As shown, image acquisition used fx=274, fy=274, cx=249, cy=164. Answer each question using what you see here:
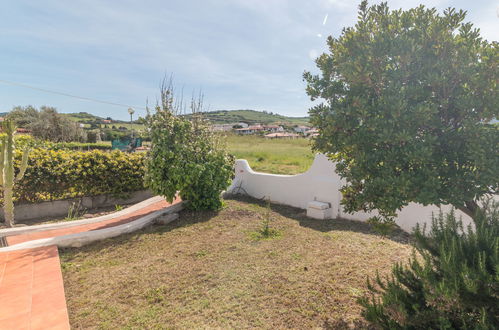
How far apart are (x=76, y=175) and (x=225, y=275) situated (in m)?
6.28

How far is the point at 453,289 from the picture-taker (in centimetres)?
198

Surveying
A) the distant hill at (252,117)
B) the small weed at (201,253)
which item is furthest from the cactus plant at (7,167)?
the distant hill at (252,117)

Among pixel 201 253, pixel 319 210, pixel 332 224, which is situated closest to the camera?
pixel 201 253

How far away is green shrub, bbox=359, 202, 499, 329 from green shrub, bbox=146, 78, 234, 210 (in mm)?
5044

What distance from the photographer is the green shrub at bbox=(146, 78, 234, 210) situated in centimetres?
673

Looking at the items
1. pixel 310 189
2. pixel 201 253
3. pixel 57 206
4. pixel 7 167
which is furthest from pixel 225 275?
pixel 57 206

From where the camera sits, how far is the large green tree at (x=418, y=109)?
2312 millimetres

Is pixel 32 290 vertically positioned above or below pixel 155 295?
below

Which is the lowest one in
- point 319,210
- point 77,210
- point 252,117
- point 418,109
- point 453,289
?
point 77,210

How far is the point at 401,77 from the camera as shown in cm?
254

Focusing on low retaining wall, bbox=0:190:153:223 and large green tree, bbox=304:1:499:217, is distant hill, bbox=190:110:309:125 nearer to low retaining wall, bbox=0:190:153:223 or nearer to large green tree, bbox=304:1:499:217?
low retaining wall, bbox=0:190:153:223

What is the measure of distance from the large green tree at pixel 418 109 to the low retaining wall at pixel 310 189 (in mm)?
3729

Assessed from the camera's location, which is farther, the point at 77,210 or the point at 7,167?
the point at 77,210

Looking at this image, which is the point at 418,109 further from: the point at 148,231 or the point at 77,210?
the point at 77,210
